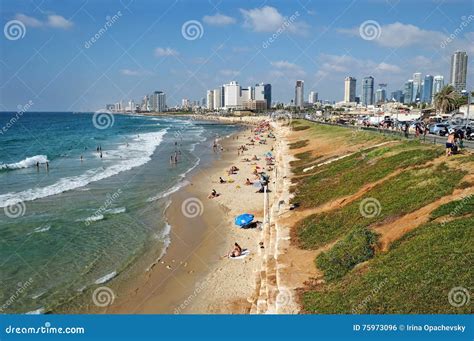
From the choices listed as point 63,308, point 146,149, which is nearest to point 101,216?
point 63,308

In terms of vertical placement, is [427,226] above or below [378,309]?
above

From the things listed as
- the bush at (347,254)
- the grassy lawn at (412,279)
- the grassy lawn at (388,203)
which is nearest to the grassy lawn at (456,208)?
the grassy lawn at (412,279)

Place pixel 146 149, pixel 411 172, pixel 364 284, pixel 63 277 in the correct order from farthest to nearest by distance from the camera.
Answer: pixel 146 149 → pixel 411 172 → pixel 63 277 → pixel 364 284

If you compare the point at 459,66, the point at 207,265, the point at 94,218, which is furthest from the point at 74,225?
the point at 459,66

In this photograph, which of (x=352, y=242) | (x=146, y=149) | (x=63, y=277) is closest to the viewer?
(x=352, y=242)

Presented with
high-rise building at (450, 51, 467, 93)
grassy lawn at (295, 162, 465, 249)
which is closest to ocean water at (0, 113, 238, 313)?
grassy lawn at (295, 162, 465, 249)

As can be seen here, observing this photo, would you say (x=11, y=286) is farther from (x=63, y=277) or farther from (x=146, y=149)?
(x=146, y=149)

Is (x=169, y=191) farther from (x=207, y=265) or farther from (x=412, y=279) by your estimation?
(x=412, y=279)
